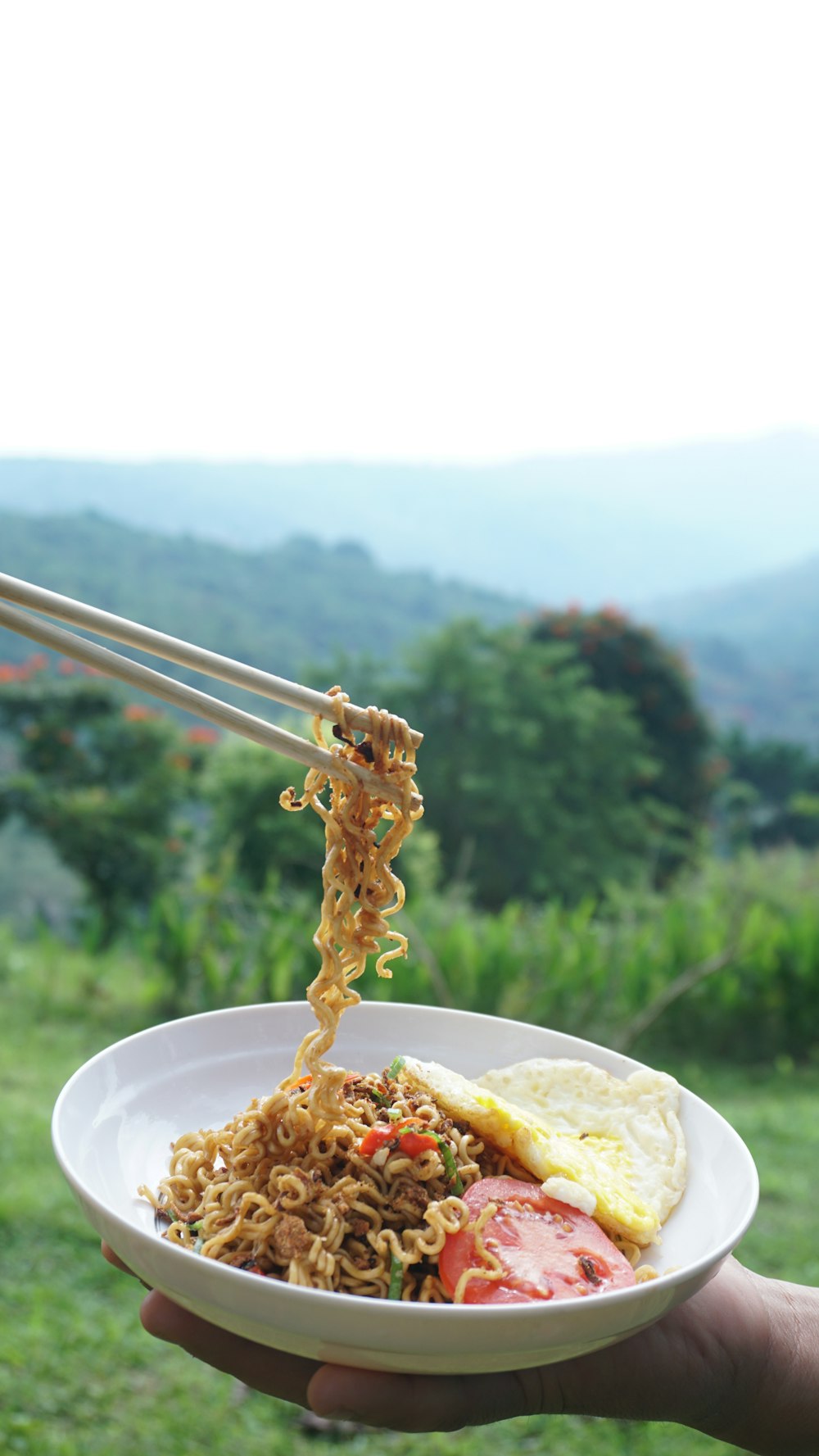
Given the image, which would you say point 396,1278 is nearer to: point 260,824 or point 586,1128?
point 586,1128

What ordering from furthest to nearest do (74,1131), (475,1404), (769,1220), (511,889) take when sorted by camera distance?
(511,889) < (769,1220) < (74,1131) < (475,1404)

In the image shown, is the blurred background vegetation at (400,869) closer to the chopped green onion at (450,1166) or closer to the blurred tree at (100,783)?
the blurred tree at (100,783)

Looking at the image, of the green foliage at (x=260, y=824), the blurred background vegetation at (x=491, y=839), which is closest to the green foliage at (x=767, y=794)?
the blurred background vegetation at (x=491, y=839)

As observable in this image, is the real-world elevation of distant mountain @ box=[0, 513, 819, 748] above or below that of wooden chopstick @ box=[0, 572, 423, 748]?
below

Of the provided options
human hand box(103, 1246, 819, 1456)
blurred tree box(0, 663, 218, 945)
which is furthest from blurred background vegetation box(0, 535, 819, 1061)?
human hand box(103, 1246, 819, 1456)

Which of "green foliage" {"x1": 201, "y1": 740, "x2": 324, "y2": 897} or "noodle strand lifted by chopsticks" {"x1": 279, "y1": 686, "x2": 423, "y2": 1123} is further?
"green foliage" {"x1": 201, "y1": 740, "x2": 324, "y2": 897}

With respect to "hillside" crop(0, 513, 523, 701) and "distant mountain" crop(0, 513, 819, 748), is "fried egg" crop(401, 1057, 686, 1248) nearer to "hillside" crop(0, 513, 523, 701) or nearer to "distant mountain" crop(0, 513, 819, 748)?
"hillside" crop(0, 513, 523, 701)

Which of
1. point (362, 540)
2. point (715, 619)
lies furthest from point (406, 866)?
point (715, 619)

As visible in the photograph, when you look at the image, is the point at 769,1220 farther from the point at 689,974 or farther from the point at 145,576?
the point at 145,576
